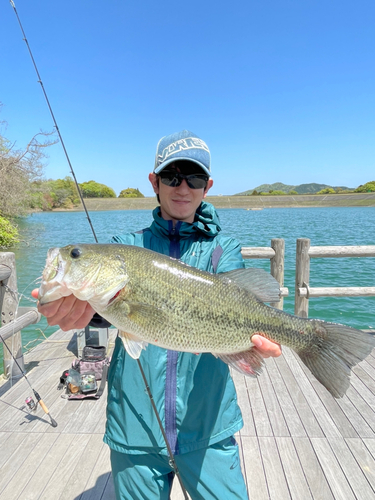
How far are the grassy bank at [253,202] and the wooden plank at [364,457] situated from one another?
6645cm

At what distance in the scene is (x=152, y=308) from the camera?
73.3 inches

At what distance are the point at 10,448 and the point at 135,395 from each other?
2.32 meters

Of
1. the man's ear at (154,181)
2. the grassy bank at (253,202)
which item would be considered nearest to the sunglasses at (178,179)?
the man's ear at (154,181)

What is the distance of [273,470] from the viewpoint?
9.95 feet

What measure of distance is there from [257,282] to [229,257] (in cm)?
26

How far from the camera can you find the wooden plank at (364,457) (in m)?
2.93

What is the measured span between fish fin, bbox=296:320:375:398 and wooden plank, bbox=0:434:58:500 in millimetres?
2729

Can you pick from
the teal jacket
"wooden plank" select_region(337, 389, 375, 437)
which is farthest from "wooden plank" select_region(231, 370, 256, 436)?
the teal jacket

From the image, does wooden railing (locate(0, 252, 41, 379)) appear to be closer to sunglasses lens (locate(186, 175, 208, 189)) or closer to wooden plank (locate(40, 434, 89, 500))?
wooden plank (locate(40, 434, 89, 500))

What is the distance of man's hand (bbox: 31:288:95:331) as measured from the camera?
185 centimetres


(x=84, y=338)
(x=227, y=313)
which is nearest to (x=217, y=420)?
(x=227, y=313)

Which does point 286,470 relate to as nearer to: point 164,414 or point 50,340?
point 164,414

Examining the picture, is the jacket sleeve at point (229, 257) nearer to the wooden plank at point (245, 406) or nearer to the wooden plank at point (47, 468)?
the wooden plank at point (245, 406)

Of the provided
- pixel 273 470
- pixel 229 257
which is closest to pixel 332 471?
pixel 273 470
